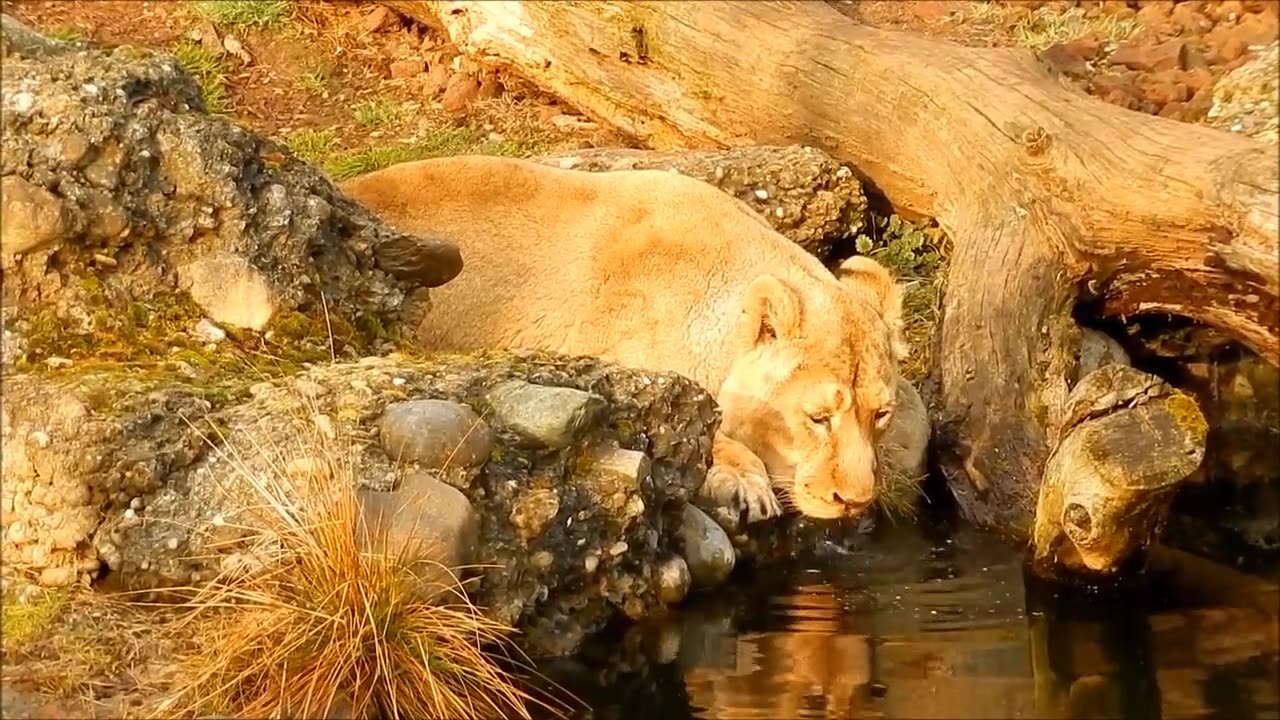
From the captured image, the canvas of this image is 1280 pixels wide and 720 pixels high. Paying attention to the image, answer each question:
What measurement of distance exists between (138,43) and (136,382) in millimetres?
6438

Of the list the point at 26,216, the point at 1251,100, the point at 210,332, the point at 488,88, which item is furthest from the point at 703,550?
the point at 488,88

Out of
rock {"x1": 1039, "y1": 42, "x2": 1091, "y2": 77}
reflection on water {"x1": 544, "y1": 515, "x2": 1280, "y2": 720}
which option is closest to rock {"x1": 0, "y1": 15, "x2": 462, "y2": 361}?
reflection on water {"x1": 544, "y1": 515, "x2": 1280, "y2": 720}

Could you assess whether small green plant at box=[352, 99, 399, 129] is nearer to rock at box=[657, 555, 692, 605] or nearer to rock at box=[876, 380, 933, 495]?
rock at box=[876, 380, 933, 495]

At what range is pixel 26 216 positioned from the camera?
549cm

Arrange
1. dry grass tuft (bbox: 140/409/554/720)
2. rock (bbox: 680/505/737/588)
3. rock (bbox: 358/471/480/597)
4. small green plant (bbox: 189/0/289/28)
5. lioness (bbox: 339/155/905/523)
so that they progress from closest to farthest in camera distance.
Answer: dry grass tuft (bbox: 140/409/554/720) < rock (bbox: 358/471/480/597) < rock (bbox: 680/505/737/588) < lioness (bbox: 339/155/905/523) < small green plant (bbox: 189/0/289/28)

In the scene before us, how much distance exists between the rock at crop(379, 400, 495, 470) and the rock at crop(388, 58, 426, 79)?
6.32 m

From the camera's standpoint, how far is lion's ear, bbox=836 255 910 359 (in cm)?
689

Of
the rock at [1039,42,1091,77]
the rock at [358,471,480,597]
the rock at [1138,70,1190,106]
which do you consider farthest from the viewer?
the rock at [1039,42,1091,77]

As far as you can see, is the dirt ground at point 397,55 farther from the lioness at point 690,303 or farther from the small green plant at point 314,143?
the lioness at point 690,303

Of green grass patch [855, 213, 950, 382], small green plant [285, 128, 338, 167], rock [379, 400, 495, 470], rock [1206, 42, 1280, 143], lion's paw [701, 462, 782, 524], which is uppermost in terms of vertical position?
rock [1206, 42, 1280, 143]

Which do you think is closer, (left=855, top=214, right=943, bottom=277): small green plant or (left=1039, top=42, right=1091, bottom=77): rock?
(left=855, top=214, right=943, bottom=277): small green plant

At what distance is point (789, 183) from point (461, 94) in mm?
3166

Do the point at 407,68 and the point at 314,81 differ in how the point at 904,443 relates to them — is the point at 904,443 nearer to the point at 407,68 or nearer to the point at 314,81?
the point at 407,68

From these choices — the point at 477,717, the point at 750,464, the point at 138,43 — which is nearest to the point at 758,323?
the point at 750,464
